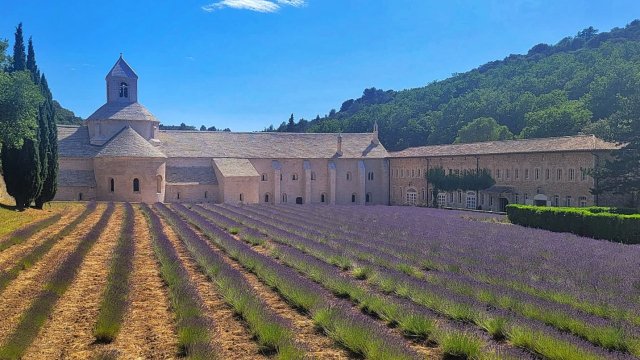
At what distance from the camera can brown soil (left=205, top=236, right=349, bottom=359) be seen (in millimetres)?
7469

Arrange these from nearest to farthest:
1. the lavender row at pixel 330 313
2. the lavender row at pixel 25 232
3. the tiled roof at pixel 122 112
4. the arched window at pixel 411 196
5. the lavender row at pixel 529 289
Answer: the lavender row at pixel 330 313 < the lavender row at pixel 529 289 < the lavender row at pixel 25 232 < the tiled roof at pixel 122 112 < the arched window at pixel 411 196

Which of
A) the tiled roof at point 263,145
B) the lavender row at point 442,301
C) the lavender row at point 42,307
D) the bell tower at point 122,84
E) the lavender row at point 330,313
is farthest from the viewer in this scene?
the tiled roof at point 263,145

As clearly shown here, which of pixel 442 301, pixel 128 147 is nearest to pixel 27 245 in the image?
pixel 442 301

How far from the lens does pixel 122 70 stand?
51781 millimetres

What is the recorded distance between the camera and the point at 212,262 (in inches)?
557

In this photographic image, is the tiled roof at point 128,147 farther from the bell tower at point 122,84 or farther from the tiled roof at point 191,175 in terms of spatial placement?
the bell tower at point 122,84

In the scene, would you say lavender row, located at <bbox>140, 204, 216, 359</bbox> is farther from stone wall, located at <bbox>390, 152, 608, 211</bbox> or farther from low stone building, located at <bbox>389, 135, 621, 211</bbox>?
stone wall, located at <bbox>390, 152, 608, 211</bbox>

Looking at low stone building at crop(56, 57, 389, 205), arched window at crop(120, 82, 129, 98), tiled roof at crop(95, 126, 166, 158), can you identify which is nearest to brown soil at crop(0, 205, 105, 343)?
tiled roof at crop(95, 126, 166, 158)

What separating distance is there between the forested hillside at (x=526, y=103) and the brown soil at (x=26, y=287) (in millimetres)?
31086

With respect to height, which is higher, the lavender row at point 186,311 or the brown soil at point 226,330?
the lavender row at point 186,311

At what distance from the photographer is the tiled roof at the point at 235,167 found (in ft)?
161

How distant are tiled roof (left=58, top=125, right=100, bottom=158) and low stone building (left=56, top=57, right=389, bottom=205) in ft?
0.26

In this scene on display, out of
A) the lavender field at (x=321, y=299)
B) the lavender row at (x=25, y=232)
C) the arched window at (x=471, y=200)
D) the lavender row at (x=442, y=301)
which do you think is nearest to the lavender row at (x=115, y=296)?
the lavender field at (x=321, y=299)

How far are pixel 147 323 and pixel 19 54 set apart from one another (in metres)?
34.5
